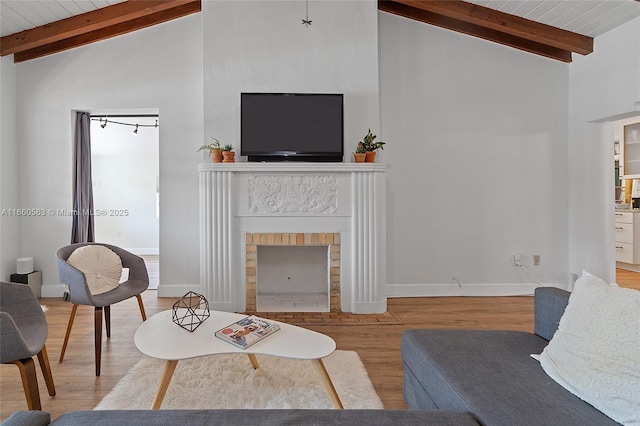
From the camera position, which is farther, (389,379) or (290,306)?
(290,306)

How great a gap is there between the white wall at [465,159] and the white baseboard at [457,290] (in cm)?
1

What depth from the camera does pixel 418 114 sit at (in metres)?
4.23

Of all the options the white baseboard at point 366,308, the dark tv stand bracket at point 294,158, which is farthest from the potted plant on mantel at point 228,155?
the white baseboard at point 366,308

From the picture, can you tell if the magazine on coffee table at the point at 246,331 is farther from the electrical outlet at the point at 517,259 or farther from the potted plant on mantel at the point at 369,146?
the electrical outlet at the point at 517,259

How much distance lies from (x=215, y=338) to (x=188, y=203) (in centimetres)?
254

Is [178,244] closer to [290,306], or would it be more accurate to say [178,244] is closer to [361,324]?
[290,306]

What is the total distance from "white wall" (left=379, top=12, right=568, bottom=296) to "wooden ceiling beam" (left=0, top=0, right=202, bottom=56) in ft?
8.14

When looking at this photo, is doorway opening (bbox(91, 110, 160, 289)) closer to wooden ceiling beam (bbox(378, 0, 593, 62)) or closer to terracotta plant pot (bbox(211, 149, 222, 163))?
terracotta plant pot (bbox(211, 149, 222, 163))

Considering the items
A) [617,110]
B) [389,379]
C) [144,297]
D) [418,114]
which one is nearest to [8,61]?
[144,297]

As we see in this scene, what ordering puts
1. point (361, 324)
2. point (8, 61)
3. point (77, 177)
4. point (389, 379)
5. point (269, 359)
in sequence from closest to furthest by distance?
point (389, 379) → point (269, 359) → point (361, 324) → point (8, 61) → point (77, 177)

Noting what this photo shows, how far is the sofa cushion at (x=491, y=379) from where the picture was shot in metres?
1.19

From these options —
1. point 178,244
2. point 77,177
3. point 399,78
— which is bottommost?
point 178,244

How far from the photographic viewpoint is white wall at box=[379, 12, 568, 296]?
4.22 metres

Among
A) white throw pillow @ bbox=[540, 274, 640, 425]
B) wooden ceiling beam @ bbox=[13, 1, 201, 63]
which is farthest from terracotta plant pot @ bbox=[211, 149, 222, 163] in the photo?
white throw pillow @ bbox=[540, 274, 640, 425]
